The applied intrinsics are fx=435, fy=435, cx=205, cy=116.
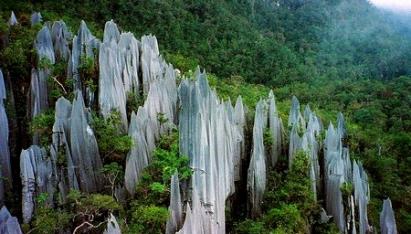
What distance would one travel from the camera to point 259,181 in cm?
1789

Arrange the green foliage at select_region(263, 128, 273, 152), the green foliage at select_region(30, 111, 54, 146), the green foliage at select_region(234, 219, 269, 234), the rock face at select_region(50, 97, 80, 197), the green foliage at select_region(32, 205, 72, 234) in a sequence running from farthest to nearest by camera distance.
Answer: the green foliage at select_region(263, 128, 273, 152) → the green foliage at select_region(234, 219, 269, 234) → the green foliage at select_region(30, 111, 54, 146) → the rock face at select_region(50, 97, 80, 197) → the green foliage at select_region(32, 205, 72, 234)

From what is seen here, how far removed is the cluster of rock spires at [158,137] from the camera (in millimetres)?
14250

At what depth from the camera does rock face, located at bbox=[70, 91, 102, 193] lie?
592 inches

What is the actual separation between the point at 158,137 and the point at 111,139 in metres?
1.89

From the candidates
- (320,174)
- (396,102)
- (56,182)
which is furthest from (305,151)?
(396,102)

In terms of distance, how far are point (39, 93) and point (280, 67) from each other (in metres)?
32.5

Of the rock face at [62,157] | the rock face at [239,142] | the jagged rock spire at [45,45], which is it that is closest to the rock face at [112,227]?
the rock face at [62,157]

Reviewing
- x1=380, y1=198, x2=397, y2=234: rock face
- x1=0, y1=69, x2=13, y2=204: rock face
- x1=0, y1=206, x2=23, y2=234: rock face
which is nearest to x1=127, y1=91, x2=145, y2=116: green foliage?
x1=0, y1=69, x2=13, y2=204: rock face

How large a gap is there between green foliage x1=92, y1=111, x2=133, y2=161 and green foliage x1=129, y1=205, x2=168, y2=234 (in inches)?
101

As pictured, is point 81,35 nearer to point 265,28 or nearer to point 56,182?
point 56,182

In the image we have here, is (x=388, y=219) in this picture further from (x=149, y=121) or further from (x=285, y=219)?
(x=149, y=121)

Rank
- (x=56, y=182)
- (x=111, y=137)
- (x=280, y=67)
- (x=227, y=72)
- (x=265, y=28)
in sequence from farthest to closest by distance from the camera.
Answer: (x=265, y=28) → (x=280, y=67) → (x=227, y=72) → (x=111, y=137) → (x=56, y=182)

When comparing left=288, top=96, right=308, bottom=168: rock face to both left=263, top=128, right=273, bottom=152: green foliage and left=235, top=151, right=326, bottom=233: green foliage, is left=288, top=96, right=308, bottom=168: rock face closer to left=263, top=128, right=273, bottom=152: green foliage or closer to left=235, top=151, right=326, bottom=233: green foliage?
left=235, top=151, right=326, bottom=233: green foliage

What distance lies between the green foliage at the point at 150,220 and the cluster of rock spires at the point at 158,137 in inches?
13.8
